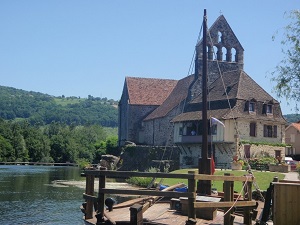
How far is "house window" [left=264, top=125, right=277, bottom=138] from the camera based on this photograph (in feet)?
152

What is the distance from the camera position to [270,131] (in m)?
46.7

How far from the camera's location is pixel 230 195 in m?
11.2

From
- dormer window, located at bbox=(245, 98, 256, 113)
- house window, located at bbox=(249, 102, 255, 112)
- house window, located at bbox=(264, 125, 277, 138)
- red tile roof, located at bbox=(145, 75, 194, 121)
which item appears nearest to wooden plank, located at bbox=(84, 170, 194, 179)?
dormer window, located at bbox=(245, 98, 256, 113)

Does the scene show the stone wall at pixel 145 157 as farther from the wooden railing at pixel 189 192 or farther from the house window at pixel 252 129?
the wooden railing at pixel 189 192

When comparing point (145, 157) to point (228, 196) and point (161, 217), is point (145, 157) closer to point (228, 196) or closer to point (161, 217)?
point (161, 217)

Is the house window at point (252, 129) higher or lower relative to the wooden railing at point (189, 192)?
higher

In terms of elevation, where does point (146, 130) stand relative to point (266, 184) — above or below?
above

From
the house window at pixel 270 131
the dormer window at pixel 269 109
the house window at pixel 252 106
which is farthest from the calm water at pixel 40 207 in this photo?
the dormer window at pixel 269 109

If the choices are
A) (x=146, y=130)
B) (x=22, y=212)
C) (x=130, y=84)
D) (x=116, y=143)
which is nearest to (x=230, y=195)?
(x=22, y=212)

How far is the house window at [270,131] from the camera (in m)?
46.4

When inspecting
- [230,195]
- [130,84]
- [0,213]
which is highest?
[130,84]

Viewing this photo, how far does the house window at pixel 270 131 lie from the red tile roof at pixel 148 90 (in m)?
24.5

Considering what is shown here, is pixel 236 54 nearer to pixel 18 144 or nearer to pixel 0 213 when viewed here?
pixel 0 213

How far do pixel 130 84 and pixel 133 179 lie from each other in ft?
101
